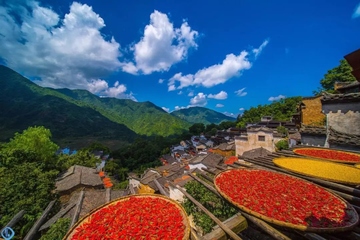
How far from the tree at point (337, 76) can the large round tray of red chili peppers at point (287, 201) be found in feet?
116

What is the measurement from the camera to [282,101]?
198ft

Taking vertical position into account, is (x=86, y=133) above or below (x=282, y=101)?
below

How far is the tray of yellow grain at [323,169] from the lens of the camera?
376 cm

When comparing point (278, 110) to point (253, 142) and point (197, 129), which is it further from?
point (197, 129)

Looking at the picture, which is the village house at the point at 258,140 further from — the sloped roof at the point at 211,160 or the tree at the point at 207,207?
the tree at the point at 207,207

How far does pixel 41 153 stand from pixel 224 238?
34.7 meters

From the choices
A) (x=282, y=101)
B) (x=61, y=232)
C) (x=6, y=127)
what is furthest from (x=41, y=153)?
(x=6, y=127)

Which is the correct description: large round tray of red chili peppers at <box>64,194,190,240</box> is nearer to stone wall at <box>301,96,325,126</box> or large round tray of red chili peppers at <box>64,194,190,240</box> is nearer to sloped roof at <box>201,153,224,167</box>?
sloped roof at <box>201,153,224,167</box>

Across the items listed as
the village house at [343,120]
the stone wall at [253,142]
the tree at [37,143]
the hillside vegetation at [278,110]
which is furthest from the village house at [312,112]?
the tree at [37,143]

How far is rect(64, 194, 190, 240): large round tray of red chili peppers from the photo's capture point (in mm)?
2543

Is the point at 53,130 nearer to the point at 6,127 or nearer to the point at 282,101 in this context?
the point at 6,127

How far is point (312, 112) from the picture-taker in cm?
2430

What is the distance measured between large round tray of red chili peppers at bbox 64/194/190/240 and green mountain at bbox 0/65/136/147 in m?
108

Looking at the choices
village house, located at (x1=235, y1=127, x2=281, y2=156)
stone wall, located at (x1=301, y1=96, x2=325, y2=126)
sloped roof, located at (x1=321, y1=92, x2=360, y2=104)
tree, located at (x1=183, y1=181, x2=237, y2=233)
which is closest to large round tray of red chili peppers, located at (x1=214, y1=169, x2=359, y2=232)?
tree, located at (x1=183, y1=181, x2=237, y2=233)
